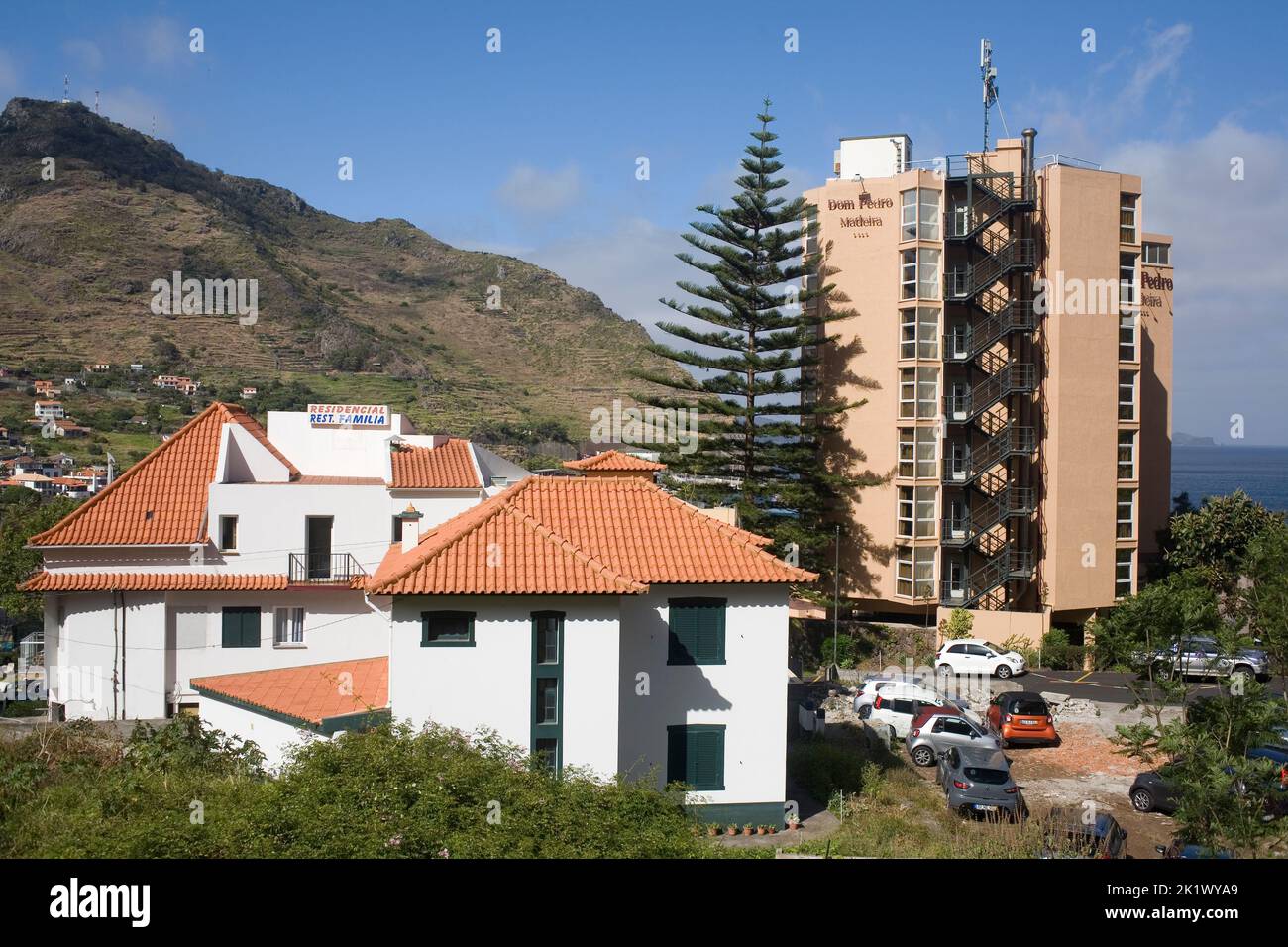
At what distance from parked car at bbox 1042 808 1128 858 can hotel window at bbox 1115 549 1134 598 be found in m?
20.8

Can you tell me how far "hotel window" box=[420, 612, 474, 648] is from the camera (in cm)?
1507

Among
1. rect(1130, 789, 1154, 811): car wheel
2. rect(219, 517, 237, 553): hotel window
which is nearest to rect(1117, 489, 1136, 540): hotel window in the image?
rect(1130, 789, 1154, 811): car wheel

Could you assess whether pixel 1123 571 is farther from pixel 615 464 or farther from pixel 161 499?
pixel 161 499

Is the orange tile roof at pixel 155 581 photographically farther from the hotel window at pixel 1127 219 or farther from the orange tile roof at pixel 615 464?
the hotel window at pixel 1127 219

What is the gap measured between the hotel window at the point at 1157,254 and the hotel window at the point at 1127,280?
320 inches

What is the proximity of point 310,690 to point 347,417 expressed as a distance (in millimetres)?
14163

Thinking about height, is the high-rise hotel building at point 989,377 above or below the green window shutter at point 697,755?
above

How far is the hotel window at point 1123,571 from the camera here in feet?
113

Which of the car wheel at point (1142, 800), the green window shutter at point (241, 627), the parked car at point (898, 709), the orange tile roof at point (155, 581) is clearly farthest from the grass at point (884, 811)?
the orange tile roof at point (155, 581)

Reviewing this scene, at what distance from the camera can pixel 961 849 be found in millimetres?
12047

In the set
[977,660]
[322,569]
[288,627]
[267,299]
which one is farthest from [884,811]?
[267,299]
